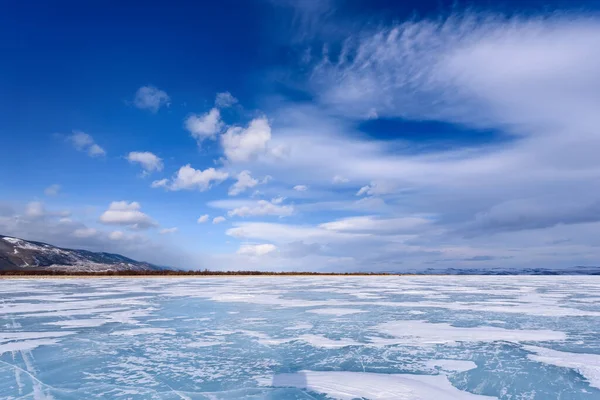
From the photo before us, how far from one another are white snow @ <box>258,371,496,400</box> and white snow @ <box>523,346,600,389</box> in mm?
1862

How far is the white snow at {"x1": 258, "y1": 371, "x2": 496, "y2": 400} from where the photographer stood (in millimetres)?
4258

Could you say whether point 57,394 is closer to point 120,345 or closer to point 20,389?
point 20,389

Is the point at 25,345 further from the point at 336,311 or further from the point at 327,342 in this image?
the point at 336,311

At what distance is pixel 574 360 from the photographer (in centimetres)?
564

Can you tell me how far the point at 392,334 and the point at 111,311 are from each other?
28.0 ft

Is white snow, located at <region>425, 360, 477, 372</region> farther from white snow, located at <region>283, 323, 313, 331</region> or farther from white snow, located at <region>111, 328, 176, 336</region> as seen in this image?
white snow, located at <region>111, 328, 176, 336</region>

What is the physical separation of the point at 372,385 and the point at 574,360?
3.42 m

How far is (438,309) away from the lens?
A: 1178 centimetres

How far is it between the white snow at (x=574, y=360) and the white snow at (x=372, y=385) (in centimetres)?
186

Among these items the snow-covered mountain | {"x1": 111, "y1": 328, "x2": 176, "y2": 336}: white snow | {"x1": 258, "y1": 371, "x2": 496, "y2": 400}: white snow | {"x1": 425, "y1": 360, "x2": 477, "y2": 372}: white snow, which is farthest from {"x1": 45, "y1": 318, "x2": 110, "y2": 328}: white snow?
the snow-covered mountain

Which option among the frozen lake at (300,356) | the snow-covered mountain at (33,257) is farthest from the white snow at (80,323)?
the snow-covered mountain at (33,257)

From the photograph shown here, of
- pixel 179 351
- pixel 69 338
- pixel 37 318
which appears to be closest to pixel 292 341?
pixel 179 351

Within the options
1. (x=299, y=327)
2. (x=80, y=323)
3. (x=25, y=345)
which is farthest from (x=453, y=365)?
(x=80, y=323)

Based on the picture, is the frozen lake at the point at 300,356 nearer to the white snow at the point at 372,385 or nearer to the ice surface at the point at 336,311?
the white snow at the point at 372,385
